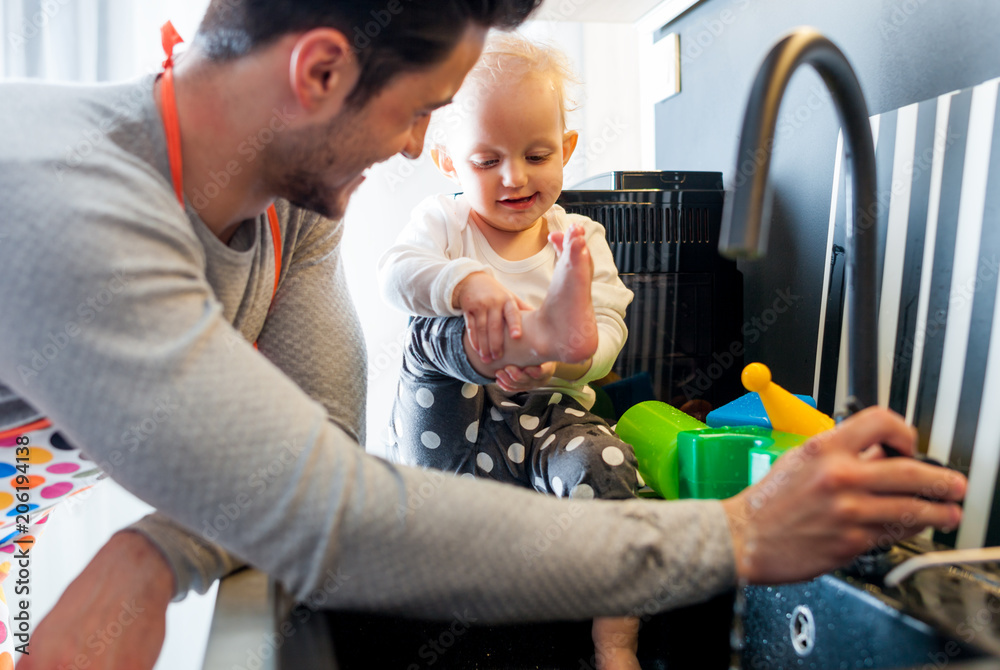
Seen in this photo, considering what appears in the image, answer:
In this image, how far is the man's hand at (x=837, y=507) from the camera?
472 millimetres

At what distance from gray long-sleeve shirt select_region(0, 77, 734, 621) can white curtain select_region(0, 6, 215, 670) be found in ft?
4.08

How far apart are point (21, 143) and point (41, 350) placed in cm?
16

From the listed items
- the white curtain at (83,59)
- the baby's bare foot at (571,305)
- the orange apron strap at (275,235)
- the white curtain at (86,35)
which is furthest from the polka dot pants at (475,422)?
the white curtain at (86,35)

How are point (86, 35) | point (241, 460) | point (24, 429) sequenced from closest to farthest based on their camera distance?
point (241, 460)
point (24, 429)
point (86, 35)

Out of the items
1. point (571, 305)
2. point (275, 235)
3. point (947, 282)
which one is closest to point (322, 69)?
point (275, 235)

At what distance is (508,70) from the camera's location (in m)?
1.06

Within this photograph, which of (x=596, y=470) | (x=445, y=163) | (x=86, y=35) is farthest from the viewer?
(x=86, y=35)

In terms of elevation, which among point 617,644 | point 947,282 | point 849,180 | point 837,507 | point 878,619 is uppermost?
point 849,180

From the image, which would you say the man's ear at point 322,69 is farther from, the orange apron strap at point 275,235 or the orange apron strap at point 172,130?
the orange apron strap at point 275,235

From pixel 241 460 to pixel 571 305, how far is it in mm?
468

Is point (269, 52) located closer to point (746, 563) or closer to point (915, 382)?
point (746, 563)

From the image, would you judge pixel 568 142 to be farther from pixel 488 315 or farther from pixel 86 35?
pixel 86 35

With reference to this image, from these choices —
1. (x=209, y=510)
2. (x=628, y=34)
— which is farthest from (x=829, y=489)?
(x=628, y=34)

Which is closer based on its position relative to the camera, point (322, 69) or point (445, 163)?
point (322, 69)
